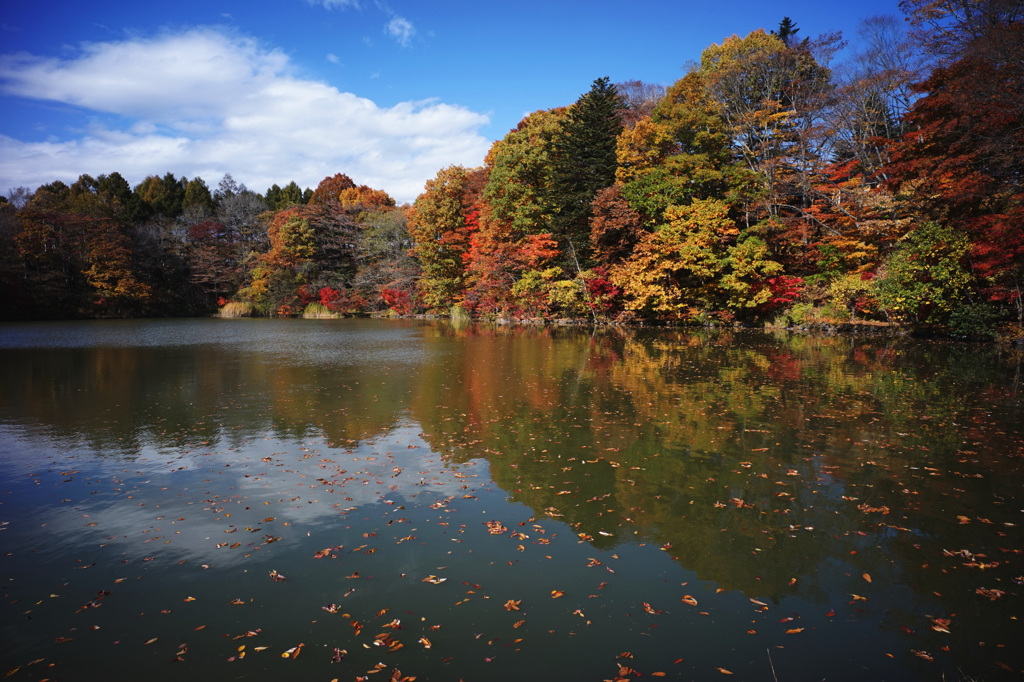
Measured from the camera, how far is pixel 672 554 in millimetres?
5023

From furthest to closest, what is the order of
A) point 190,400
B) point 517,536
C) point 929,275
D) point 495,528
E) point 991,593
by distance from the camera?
point 929,275 → point 190,400 → point 495,528 → point 517,536 → point 991,593

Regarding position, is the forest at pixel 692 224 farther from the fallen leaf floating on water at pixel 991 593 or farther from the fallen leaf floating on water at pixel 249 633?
the fallen leaf floating on water at pixel 249 633

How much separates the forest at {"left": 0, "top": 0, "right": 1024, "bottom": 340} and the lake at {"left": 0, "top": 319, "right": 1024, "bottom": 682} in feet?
35.4

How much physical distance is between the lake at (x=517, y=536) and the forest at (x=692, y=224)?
1078 cm

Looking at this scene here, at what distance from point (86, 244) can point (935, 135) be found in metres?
60.5

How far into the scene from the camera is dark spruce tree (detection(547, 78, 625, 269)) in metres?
33.7

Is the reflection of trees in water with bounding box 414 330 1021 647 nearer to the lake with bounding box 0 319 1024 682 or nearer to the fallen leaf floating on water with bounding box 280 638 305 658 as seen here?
the lake with bounding box 0 319 1024 682

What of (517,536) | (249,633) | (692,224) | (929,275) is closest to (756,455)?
(517,536)

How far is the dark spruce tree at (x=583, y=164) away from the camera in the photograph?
3369cm

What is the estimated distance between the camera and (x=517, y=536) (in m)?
5.43

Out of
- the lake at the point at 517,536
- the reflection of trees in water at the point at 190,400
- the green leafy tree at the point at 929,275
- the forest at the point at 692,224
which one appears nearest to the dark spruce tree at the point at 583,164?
the forest at the point at 692,224

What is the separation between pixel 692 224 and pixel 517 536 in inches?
1049

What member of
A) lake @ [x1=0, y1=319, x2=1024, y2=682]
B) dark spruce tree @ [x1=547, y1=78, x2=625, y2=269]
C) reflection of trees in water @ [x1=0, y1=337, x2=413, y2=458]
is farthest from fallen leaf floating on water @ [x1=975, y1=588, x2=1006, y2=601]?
dark spruce tree @ [x1=547, y1=78, x2=625, y2=269]

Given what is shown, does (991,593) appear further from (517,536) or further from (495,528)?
(495,528)
